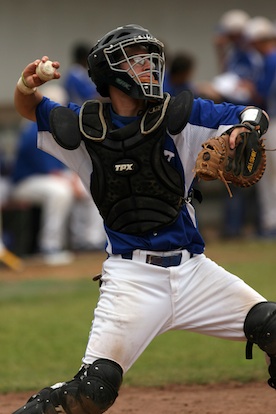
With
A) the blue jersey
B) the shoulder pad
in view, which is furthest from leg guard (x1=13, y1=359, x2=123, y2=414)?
the shoulder pad

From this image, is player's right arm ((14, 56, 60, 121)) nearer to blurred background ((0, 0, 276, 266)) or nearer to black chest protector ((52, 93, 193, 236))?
black chest protector ((52, 93, 193, 236))

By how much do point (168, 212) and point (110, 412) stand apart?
1472mm

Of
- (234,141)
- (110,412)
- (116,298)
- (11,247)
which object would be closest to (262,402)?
(110,412)

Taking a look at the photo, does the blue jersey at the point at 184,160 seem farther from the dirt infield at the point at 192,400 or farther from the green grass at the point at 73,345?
the green grass at the point at 73,345

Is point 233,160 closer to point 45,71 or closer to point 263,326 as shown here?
point 263,326

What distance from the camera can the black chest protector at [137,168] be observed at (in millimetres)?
4809

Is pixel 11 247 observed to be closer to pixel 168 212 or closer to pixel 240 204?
pixel 240 204

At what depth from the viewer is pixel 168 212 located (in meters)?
4.87

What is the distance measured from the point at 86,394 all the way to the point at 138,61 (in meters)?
1.60

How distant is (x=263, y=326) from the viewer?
468 centimetres

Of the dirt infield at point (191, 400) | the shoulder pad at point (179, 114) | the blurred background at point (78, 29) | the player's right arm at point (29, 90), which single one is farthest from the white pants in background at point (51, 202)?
the shoulder pad at point (179, 114)

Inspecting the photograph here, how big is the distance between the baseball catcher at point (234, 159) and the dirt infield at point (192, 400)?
1.54m

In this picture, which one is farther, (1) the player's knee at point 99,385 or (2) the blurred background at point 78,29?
(2) the blurred background at point 78,29

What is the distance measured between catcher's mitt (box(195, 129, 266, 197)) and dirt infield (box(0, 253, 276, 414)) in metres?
1.54
